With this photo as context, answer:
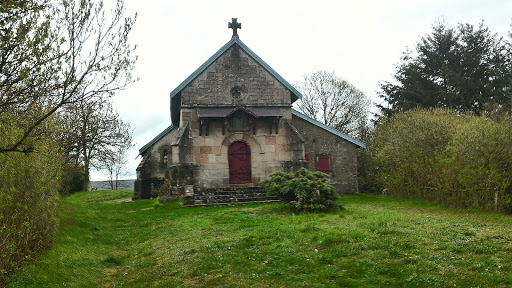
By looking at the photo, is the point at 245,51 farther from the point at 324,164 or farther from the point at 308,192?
the point at 308,192

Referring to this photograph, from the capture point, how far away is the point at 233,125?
69.8 feet

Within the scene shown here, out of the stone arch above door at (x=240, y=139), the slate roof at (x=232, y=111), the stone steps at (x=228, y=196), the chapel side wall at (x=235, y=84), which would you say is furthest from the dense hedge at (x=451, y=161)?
the stone arch above door at (x=240, y=139)

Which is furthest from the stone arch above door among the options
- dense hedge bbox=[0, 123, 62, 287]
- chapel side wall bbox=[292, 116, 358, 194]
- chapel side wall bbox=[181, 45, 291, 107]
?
dense hedge bbox=[0, 123, 62, 287]

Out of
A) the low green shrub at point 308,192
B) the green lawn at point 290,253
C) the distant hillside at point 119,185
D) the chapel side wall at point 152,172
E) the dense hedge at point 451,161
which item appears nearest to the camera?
the green lawn at point 290,253

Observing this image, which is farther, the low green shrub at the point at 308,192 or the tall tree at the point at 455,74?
the tall tree at the point at 455,74

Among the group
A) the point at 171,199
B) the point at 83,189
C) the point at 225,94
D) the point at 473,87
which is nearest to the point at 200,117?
the point at 225,94

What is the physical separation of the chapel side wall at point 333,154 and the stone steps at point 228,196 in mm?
4657

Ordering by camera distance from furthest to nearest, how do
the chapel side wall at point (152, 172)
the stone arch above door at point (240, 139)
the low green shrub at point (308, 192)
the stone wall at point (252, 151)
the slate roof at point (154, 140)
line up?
the slate roof at point (154, 140), the chapel side wall at point (152, 172), the stone arch above door at point (240, 139), the stone wall at point (252, 151), the low green shrub at point (308, 192)

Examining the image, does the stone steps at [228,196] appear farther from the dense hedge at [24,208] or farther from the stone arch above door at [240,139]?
the dense hedge at [24,208]

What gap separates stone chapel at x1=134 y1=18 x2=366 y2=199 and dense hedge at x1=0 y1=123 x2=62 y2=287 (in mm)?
11050

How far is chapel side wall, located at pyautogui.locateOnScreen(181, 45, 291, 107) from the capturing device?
69.7 feet

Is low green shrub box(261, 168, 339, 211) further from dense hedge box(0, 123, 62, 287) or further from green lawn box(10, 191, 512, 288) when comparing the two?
dense hedge box(0, 123, 62, 287)

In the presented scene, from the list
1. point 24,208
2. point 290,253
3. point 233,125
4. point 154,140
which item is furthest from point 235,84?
point 24,208

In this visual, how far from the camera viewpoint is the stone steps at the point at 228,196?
18.9 m
